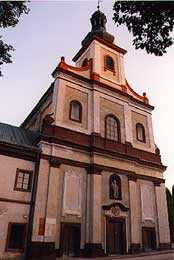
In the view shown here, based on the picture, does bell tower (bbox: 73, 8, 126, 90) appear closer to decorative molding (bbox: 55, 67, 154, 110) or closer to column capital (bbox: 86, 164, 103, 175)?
decorative molding (bbox: 55, 67, 154, 110)

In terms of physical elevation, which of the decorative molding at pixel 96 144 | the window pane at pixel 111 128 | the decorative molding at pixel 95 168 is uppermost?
the window pane at pixel 111 128

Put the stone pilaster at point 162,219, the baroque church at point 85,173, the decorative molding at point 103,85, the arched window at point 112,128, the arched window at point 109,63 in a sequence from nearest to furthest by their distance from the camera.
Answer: the baroque church at point 85,173, the stone pilaster at point 162,219, the decorative molding at point 103,85, the arched window at point 112,128, the arched window at point 109,63

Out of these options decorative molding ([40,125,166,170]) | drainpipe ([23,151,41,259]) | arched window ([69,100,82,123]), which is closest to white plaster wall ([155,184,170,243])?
decorative molding ([40,125,166,170])

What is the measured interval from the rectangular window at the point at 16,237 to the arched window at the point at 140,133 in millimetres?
12092

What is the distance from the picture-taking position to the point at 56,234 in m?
15.0

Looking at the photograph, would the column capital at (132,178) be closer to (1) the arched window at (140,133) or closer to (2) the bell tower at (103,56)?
(1) the arched window at (140,133)

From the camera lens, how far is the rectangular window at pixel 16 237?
1389 cm

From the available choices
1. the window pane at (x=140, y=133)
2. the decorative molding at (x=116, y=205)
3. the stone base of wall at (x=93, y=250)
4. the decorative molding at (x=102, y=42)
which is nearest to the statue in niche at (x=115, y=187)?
the decorative molding at (x=116, y=205)

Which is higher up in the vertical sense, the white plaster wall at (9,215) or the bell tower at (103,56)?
the bell tower at (103,56)

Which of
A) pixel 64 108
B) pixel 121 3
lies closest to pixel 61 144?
pixel 64 108

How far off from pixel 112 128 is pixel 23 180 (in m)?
8.44

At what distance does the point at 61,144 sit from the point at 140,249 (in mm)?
9061

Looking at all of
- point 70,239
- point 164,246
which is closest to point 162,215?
point 164,246

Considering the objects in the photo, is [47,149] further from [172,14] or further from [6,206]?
[172,14]
